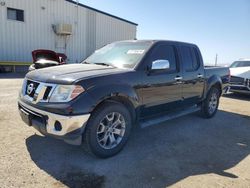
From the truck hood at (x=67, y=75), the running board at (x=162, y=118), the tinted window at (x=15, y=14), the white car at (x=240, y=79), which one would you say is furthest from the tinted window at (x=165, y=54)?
the tinted window at (x=15, y=14)

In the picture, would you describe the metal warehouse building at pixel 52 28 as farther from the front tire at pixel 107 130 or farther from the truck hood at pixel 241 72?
the front tire at pixel 107 130

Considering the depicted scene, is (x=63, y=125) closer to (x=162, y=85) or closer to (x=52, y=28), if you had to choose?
(x=162, y=85)

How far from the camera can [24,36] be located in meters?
16.2

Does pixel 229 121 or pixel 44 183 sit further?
pixel 229 121

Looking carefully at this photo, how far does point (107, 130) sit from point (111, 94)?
60cm

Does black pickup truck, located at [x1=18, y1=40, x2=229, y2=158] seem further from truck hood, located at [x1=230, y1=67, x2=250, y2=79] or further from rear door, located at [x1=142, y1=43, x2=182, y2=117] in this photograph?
truck hood, located at [x1=230, y1=67, x2=250, y2=79]

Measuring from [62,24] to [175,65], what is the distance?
14.4 meters

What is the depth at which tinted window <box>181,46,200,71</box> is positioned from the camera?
5.25 meters

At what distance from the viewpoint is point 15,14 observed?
15688 mm

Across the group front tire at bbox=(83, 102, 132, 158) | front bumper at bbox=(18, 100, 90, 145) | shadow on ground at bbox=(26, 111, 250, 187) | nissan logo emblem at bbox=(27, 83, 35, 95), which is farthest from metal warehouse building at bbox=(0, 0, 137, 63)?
front tire at bbox=(83, 102, 132, 158)

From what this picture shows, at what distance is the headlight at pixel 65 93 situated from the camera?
3.20 metres

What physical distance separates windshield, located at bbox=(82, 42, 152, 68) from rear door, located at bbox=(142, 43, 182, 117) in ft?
0.70

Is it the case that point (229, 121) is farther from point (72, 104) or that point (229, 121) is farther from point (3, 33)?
point (3, 33)

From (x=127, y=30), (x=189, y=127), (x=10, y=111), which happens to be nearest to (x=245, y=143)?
(x=189, y=127)
